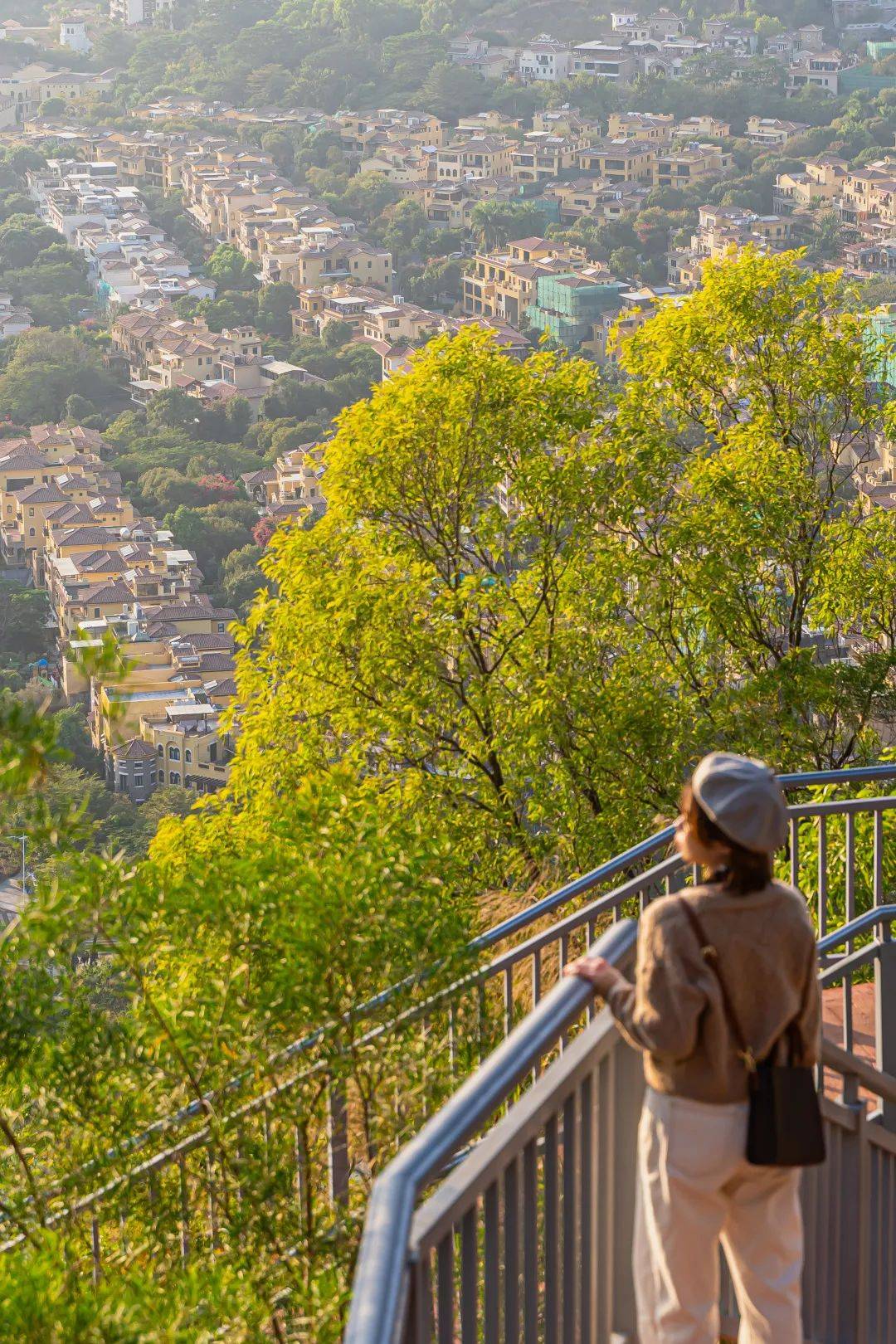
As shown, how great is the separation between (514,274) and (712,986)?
73027mm

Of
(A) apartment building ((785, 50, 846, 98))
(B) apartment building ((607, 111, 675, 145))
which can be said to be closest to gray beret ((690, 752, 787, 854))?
(B) apartment building ((607, 111, 675, 145))

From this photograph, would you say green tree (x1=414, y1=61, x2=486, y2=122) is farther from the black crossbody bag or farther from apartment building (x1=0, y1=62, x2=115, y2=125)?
the black crossbody bag

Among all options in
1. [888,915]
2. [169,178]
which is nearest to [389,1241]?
[888,915]

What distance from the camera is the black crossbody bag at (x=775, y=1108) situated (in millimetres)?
2000

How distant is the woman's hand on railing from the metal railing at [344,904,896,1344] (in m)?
0.04

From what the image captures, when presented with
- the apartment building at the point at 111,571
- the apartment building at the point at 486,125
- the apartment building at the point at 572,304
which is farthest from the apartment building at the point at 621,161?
the apartment building at the point at 111,571

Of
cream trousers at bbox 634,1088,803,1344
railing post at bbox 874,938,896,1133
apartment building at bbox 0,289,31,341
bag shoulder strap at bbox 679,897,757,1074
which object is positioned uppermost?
bag shoulder strap at bbox 679,897,757,1074

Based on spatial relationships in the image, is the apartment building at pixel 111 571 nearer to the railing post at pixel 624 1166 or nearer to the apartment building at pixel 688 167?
the railing post at pixel 624 1166

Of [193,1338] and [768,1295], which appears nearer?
[768,1295]

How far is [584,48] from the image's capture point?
346 feet

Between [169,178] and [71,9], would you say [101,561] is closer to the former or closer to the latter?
[169,178]

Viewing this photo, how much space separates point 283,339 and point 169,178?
2492 centimetres

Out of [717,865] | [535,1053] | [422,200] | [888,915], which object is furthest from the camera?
[422,200]

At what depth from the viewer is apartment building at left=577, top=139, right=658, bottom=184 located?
3474 inches
